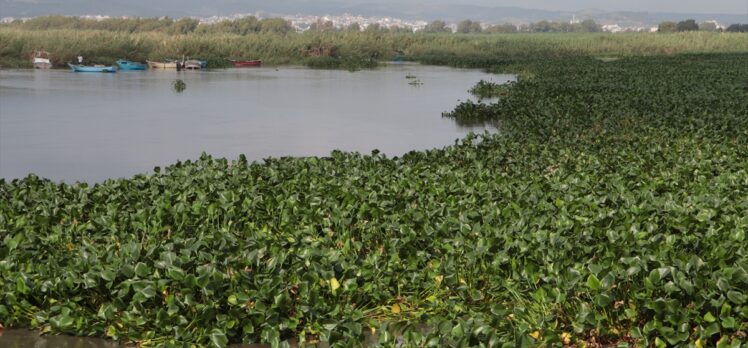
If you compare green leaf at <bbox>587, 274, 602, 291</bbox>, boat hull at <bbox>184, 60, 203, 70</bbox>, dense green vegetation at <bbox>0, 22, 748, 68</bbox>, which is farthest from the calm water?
dense green vegetation at <bbox>0, 22, 748, 68</bbox>

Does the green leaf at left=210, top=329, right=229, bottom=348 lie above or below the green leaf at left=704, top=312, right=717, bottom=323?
below

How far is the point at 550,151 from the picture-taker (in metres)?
13.7

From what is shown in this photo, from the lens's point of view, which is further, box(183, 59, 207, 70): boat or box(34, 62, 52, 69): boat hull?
box(183, 59, 207, 70): boat

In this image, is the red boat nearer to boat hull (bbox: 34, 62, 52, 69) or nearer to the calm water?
boat hull (bbox: 34, 62, 52, 69)

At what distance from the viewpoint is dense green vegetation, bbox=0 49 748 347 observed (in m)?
6.19

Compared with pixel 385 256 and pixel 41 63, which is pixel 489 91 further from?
pixel 41 63

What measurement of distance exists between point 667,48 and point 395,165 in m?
66.7

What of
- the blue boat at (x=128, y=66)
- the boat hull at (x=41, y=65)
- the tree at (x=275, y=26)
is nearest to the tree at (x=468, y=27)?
the tree at (x=275, y=26)

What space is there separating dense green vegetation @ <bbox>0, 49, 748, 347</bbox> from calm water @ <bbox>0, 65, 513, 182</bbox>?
6.93 metres

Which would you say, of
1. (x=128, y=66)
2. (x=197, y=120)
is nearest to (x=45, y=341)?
(x=197, y=120)

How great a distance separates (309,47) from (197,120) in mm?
41945

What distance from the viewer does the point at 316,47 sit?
65500 millimetres

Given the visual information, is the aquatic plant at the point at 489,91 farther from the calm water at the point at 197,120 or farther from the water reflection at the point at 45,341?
the water reflection at the point at 45,341

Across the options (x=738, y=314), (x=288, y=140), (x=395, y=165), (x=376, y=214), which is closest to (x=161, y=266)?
(x=376, y=214)
